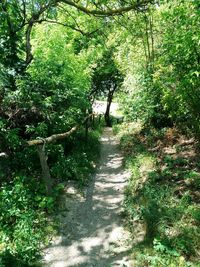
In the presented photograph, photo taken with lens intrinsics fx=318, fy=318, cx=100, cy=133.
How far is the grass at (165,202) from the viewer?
528 centimetres

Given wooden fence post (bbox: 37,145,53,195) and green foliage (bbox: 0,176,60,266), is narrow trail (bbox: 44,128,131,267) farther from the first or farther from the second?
wooden fence post (bbox: 37,145,53,195)

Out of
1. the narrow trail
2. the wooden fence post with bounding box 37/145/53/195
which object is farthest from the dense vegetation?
the narrow trail

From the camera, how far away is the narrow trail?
19.0 ft

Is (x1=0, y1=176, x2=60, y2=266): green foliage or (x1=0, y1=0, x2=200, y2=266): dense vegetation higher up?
(x1=0, y1=0, x2=200, y2=266): dense vegetation

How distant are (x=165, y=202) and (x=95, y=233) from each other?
5.36ft

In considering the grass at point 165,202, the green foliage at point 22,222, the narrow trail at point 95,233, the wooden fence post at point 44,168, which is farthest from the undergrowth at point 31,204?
the grass at point 165,202

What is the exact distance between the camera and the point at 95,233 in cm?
669

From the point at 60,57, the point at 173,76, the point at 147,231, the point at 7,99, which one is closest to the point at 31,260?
the point at 147,231

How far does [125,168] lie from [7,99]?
15.4ft

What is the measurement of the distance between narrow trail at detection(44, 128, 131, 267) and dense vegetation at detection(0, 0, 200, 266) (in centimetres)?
34

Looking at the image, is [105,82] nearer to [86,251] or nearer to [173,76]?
[173,76]

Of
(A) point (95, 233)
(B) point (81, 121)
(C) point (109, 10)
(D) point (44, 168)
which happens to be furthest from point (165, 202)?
(B) point (81, 121)

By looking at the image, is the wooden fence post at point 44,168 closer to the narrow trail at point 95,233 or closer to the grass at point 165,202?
the narrow trail at point 95,233

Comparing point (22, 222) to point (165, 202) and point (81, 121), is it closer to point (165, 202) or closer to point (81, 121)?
point (165, 202)
